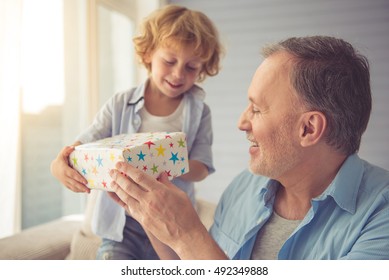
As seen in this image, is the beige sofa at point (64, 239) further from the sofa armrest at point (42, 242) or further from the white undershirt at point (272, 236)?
the white undershirt at point (272, 236)

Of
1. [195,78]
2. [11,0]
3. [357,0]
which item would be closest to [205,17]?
[195,78]

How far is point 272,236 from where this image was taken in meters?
0.92

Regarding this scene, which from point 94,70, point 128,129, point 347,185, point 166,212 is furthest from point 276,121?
point 94,70

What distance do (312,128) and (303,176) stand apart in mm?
104

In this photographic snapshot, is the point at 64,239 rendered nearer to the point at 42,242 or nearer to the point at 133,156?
the point at 42,242

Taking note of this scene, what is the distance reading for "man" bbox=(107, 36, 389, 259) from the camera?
0.78 meters

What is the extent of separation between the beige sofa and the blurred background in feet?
0.12

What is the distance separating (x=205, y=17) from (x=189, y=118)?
0.98ft

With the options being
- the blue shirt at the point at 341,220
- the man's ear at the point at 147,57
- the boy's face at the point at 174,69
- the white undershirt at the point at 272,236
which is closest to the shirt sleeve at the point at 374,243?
the blue shirt at the point at 341,220

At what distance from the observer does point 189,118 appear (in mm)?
1183

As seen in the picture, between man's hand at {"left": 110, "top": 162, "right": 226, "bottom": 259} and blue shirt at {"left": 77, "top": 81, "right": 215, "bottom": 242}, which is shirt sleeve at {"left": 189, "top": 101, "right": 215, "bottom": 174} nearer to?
blue shirt at {"left": 77, "top": 81, "right": 215, "bottom": 242}

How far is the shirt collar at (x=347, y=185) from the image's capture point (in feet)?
2.65

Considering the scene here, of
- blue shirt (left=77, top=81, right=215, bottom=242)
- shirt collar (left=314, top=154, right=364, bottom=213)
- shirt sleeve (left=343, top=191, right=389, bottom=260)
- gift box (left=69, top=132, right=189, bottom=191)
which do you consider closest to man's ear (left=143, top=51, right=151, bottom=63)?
blue shirt (left=77, top=81, right=215, bottom=242)
